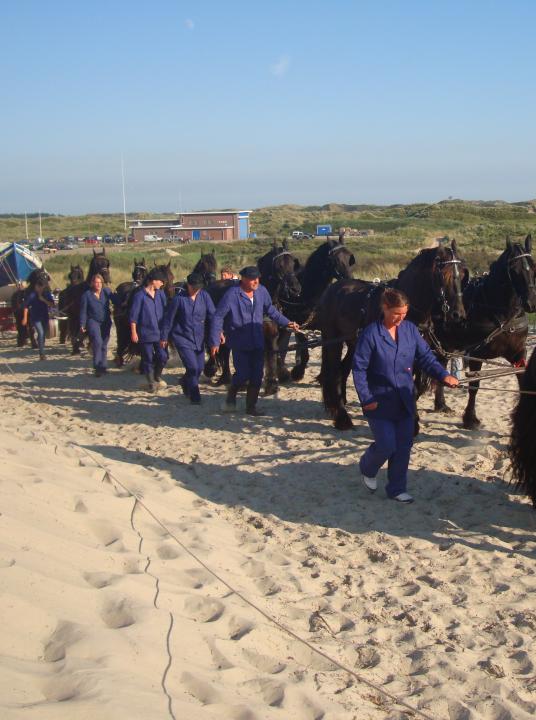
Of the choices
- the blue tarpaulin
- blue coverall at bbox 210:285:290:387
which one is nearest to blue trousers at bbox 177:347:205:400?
blue coverall at bbox 210:285:290:387

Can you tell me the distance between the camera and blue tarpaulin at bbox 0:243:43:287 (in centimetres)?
2286

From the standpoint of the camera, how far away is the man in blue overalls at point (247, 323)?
10.3 meters

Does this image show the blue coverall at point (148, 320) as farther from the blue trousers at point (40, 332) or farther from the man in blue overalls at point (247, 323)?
the blue trousers at point (40, 332)

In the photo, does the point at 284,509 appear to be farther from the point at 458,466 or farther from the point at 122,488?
the point at 458,466

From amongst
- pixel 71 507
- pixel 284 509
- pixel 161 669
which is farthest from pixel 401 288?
pixel 161 669

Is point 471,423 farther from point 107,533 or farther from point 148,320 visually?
point 148,320

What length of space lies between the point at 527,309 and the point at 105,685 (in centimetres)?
674

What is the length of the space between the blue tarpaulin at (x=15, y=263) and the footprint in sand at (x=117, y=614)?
19836 millimetres

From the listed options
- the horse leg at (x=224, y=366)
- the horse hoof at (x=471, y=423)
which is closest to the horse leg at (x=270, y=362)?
the horse leg at (x=224, y=366)

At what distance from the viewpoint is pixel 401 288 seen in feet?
29.8

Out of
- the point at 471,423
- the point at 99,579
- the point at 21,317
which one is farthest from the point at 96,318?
the point at 99,579

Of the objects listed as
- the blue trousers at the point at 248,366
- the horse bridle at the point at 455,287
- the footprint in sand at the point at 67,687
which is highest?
the horse bridle at the point at 455,287

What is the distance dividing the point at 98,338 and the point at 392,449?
8.83m

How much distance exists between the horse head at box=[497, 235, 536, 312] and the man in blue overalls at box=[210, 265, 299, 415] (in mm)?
2817
